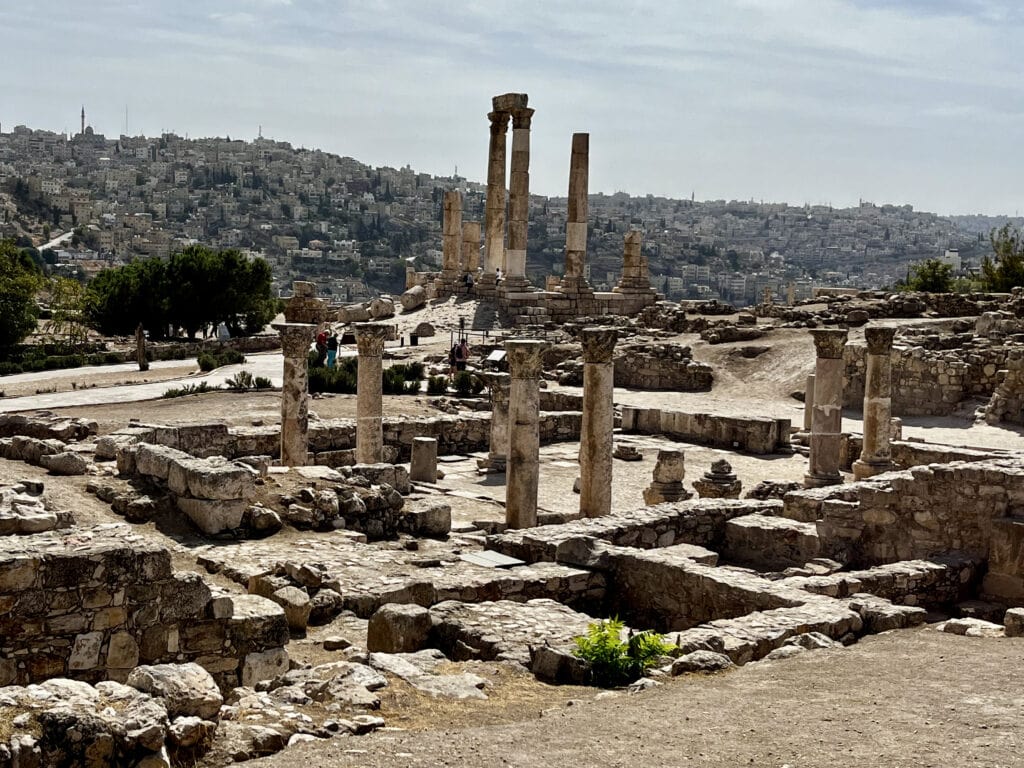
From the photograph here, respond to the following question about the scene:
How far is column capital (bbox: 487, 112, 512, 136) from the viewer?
4275cm

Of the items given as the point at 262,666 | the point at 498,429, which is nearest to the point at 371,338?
the point at 498,429

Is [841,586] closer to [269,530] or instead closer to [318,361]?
[269,530]

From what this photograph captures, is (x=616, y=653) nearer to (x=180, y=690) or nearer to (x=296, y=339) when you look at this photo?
(x=180, y=690)

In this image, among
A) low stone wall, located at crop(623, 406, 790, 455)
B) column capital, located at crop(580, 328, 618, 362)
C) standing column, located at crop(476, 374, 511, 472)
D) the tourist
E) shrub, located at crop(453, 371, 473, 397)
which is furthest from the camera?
the tourist

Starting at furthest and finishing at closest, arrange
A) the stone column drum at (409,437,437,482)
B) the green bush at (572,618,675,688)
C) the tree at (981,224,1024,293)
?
the tree at (981,224,1024,293)
the stone column drum at (409,437,437,482)
the green bush at (572,618,675,688)

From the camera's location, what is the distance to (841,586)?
38.0ft

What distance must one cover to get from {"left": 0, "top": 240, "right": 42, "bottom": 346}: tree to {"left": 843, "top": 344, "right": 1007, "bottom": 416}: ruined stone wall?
28345 mm

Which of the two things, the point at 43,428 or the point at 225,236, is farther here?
the point at 225,236

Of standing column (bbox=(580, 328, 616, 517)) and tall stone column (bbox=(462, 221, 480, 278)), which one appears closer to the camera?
standing column (bbox=(580, 328, 616, 517))

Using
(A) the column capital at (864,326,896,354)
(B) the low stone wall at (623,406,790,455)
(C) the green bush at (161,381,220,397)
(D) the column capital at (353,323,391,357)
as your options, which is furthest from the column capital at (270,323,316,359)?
(B) the low stone wall at (623,406,790,455)

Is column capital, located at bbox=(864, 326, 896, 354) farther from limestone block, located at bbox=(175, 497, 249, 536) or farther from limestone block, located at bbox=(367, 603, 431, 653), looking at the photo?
limestone block, located at bbox=(367, 603, 431, 653)

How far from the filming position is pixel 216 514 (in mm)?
12969

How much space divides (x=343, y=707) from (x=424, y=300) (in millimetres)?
38164

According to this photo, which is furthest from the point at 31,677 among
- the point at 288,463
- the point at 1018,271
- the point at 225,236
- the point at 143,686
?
the point at 225,236
